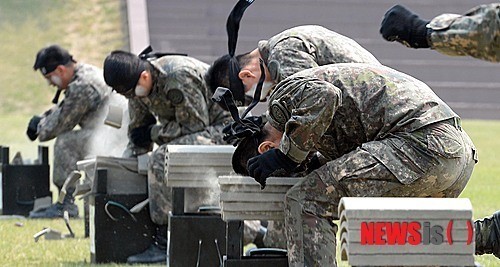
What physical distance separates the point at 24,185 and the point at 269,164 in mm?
6036

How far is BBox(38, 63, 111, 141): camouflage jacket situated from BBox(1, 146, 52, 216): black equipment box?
218mm

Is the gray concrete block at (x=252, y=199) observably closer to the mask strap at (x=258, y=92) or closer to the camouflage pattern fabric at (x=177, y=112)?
the mask strap at (x=258, y=92)

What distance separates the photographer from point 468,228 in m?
4.08

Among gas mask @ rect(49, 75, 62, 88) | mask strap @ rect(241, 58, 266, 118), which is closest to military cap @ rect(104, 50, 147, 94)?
mask strap @ rect(241, 58, 266, 118)

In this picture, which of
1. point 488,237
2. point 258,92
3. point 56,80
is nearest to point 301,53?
point 258,92

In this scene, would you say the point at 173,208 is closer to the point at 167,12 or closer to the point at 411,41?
the point at 411,41

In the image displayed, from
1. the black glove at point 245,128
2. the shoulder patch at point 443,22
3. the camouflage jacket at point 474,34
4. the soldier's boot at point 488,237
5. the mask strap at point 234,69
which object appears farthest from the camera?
the mask strap at point 234,69

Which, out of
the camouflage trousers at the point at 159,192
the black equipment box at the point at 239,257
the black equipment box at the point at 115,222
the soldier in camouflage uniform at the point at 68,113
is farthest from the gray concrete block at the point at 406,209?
the soldier in camouflage uniform at the point at 68,113

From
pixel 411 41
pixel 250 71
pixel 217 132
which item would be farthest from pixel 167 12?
pixel 411 41

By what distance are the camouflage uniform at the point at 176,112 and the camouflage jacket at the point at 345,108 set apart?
8.93ft

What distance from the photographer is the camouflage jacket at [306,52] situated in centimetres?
632

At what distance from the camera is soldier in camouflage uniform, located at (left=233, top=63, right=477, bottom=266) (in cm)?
536

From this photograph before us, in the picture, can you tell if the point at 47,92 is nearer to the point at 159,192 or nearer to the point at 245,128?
the point at 159,192

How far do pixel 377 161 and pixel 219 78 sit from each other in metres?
2.15
